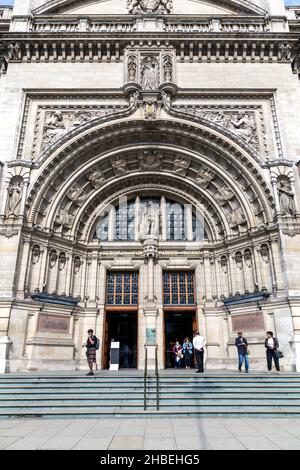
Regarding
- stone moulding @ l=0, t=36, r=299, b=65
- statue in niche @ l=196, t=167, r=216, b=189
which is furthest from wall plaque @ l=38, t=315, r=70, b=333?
stone moulding @ l=0, t=36, r=299, b=65

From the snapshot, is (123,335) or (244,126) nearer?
(244,126)

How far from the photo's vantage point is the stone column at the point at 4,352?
11055mm

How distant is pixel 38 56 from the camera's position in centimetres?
1616

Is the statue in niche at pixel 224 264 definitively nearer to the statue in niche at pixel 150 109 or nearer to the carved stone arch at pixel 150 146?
the carved stone arch at pixel 150 146

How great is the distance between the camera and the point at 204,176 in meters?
15.8

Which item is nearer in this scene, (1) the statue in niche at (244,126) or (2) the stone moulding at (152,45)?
(1) the statue in niche at (244,126)

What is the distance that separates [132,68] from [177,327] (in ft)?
43.7

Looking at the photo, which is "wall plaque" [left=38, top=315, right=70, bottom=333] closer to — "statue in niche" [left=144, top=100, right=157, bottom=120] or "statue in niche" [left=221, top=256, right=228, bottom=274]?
"statue in niche" [left=221, top=256, right=228, bottom=274]

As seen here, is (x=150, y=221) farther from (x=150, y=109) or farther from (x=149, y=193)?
(x=150, y=109)

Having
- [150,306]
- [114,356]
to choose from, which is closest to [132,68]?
[150,306]

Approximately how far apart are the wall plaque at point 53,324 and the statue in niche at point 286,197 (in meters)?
10.3

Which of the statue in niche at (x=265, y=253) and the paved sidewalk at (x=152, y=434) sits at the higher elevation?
the statue in niche at (x=265, y=253)

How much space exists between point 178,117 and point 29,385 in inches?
496

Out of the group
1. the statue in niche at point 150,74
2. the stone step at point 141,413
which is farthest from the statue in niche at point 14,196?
the stone step at point 141,413
